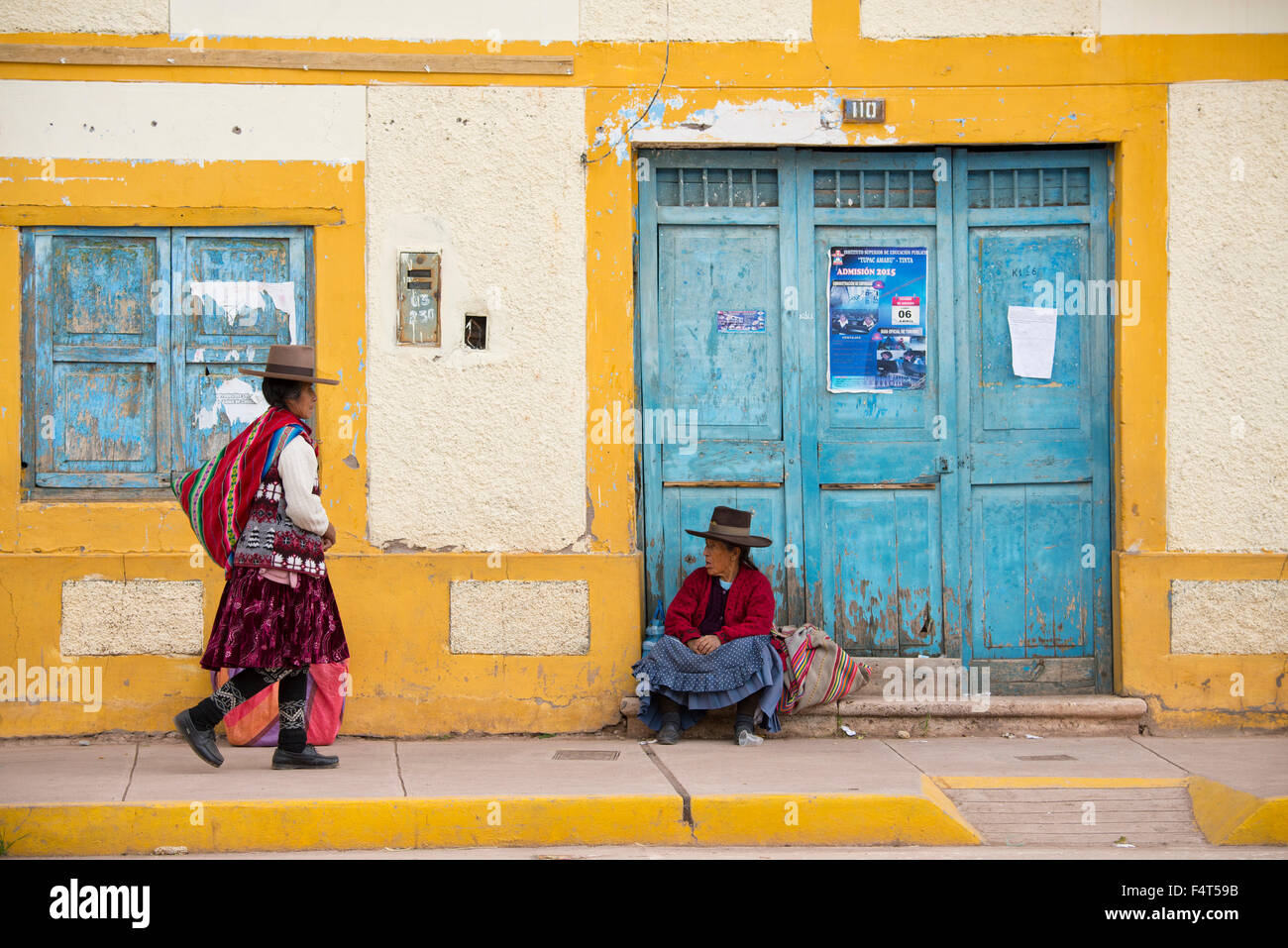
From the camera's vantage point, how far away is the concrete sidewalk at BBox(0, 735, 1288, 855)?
4973mm

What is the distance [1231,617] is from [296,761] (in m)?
4.75

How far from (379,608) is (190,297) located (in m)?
1.86

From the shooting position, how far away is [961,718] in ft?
21.6

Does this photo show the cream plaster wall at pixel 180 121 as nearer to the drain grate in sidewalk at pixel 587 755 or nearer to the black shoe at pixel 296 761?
the black shoe at pixel 296 761

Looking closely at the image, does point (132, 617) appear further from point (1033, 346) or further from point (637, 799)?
point (1033, 346)

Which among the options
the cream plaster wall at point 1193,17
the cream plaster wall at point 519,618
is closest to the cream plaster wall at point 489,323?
the cream plaster wall at point 519,618

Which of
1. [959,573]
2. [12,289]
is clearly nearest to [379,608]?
[12,289]

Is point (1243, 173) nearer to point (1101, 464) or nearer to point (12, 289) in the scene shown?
point (1101, 464)

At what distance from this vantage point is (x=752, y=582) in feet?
20.9

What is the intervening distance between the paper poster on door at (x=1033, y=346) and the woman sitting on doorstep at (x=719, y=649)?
1767mm

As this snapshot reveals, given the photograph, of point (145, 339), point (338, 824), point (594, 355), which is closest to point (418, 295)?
point (594, 355)

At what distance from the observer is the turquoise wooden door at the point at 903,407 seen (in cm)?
677

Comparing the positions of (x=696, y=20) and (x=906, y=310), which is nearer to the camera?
(x=696, y=20)

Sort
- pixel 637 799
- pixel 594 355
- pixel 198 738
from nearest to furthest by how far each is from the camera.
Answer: pixel 637 799
pixel 198 738
pixel 594 355
